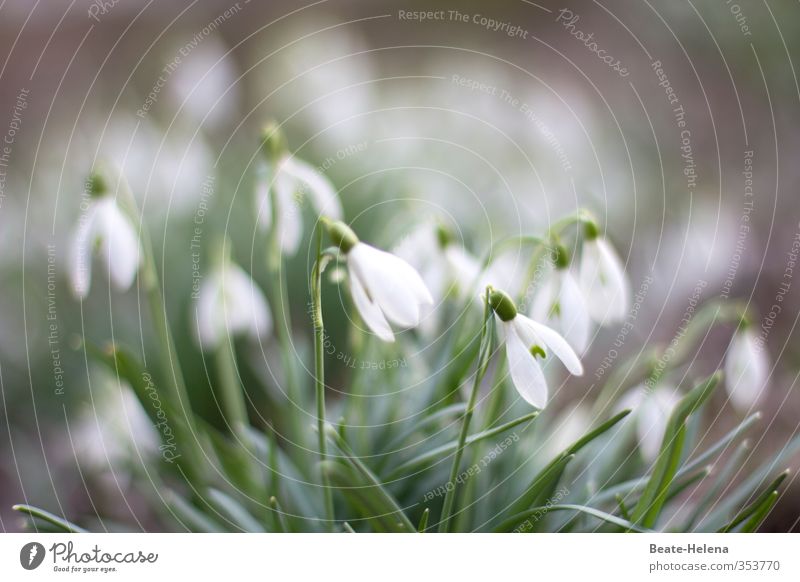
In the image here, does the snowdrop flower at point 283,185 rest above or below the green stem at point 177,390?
above

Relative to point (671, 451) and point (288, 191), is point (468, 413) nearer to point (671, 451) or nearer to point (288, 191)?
point (671, 451)

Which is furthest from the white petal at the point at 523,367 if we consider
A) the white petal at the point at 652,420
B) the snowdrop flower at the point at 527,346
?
the white petal at the point at 652,420

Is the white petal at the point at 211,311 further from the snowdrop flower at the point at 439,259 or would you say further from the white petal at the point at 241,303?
the snowdrop flower at the point at 439,259

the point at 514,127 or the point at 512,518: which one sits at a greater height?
the point at 514,127

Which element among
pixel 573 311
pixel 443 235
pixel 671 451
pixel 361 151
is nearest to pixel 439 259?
pixel 443 235
